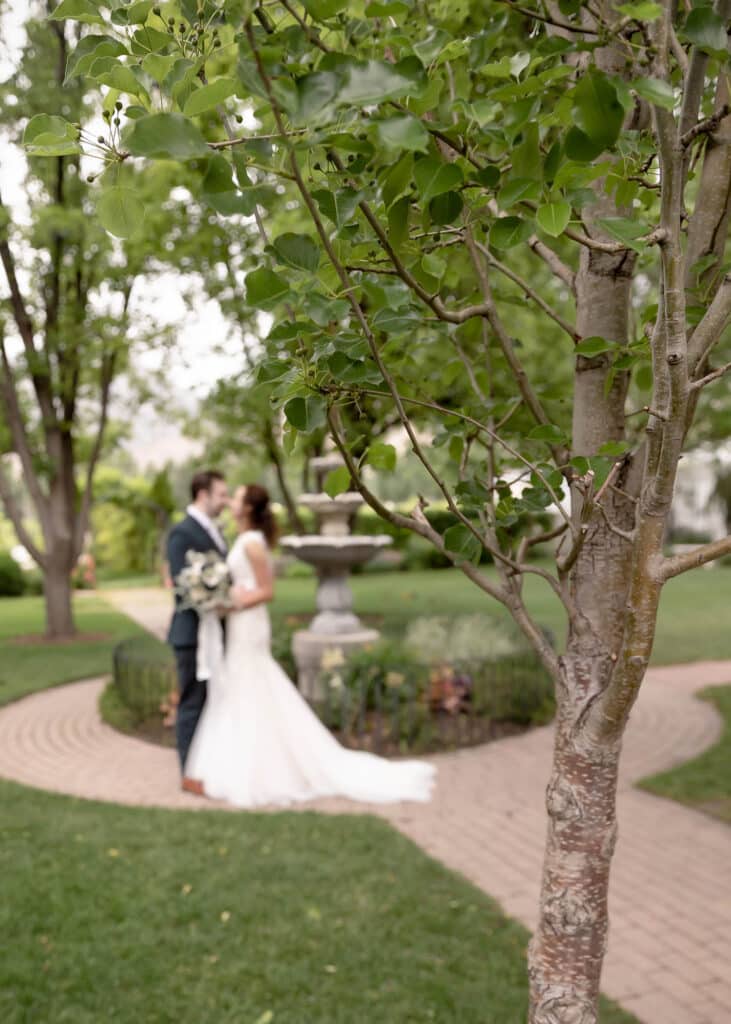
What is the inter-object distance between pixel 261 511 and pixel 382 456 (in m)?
4.62

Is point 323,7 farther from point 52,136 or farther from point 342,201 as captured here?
point 52,136

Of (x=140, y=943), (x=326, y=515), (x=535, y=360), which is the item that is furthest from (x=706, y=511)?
(x=140, y=943)

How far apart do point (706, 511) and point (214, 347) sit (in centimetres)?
2792

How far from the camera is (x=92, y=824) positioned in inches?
212

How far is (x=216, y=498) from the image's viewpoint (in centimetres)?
638

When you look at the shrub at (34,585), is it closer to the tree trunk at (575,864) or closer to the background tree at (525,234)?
the background tree at (525,234)

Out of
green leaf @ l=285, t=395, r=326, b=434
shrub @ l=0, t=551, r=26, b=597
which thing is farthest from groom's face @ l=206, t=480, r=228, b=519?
shrub @ l=0, t=551, r=26, b=597

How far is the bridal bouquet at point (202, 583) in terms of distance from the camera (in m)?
6.19

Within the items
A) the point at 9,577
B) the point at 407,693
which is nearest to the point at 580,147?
the point at 407,693

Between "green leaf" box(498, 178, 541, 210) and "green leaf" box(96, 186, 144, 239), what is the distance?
1.66 feet

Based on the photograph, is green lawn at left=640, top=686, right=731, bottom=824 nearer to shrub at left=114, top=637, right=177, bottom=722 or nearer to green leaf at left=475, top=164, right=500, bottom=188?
shrub at left=114, top=637, right=177, bottom=722

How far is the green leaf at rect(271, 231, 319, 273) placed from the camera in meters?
1.16

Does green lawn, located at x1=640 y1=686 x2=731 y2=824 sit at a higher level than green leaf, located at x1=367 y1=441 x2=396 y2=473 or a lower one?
lower

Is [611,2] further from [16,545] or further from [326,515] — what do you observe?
[16,545]
